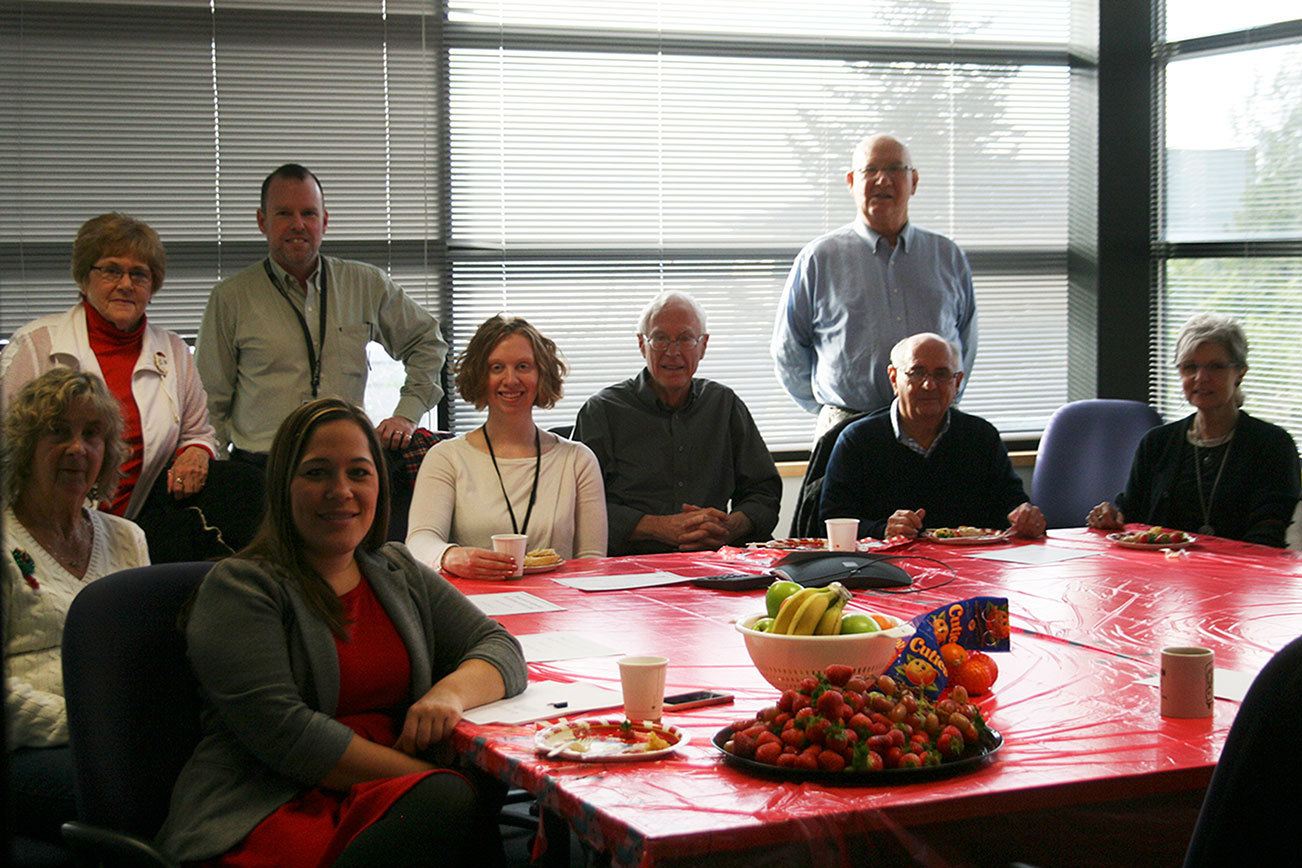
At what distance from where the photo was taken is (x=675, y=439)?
4.07 meters

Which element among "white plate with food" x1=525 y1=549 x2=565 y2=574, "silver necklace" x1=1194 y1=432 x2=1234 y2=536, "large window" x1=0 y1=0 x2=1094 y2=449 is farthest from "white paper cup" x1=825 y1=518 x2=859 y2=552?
"large window" x1=0 y1=0 x2=1094 y2=449

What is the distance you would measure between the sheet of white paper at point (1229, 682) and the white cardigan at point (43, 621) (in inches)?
65.4

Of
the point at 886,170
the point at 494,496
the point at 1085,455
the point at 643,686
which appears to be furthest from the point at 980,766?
the point at 886,170

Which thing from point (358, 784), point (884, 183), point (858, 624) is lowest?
point (358, 784)

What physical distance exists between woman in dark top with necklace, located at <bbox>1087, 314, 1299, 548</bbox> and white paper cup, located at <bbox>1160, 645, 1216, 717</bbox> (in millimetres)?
2011

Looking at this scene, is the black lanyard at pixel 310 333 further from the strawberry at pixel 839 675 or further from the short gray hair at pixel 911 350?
the strawberry at pixel 839 675

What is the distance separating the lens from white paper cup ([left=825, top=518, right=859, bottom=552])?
3266 mm

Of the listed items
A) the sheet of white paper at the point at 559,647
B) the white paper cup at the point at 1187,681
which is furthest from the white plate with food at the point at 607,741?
the white paper cup at the point at 1187,681

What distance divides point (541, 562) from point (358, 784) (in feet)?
4.33

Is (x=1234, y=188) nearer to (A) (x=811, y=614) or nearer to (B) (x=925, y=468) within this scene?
(B) (x=925, y=468)

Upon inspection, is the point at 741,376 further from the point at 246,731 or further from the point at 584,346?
the point at 246,731

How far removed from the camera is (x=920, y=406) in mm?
3854

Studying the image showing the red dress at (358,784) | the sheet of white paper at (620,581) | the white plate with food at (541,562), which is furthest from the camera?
the white plate with food at (541,562)

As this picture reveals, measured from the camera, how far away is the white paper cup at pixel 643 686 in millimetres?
1790
